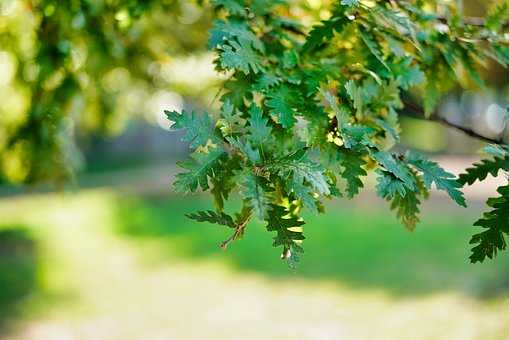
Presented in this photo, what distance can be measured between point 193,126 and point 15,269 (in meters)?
7.83

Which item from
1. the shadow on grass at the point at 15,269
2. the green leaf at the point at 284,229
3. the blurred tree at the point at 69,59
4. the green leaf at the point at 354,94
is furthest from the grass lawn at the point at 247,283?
the green leaf at the point at 284,229

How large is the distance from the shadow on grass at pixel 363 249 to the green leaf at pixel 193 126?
5.79 metres

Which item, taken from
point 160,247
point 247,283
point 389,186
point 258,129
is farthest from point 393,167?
point 160,247

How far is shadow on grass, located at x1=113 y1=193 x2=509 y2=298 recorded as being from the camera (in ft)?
24.2

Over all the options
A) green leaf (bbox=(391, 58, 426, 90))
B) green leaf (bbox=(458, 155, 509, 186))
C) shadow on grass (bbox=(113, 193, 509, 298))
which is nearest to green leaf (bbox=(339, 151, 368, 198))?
green leaf (bbox=(458, 155, 509, 186))

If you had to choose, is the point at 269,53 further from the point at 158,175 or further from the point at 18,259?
the point at 158,175

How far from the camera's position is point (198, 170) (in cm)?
152

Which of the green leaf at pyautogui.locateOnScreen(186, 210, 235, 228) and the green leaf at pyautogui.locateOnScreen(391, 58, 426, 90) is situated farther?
the green leaf at pyautogui.locateOnScreen(391, 58, 426, 90)

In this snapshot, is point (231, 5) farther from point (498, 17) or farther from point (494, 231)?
point (494, 231)

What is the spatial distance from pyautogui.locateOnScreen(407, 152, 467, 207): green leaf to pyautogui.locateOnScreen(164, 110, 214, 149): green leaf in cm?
57

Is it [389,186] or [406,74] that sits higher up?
[406,74]

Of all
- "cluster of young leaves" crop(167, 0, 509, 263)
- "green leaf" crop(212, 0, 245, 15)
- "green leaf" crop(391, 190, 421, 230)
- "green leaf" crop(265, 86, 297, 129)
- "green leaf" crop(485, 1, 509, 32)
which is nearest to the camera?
"cluster of young leaves" crop(167, 0, 509, 263)

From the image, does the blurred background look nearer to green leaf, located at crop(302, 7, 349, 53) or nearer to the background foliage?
the background foliage

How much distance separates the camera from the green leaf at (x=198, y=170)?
150 cm
